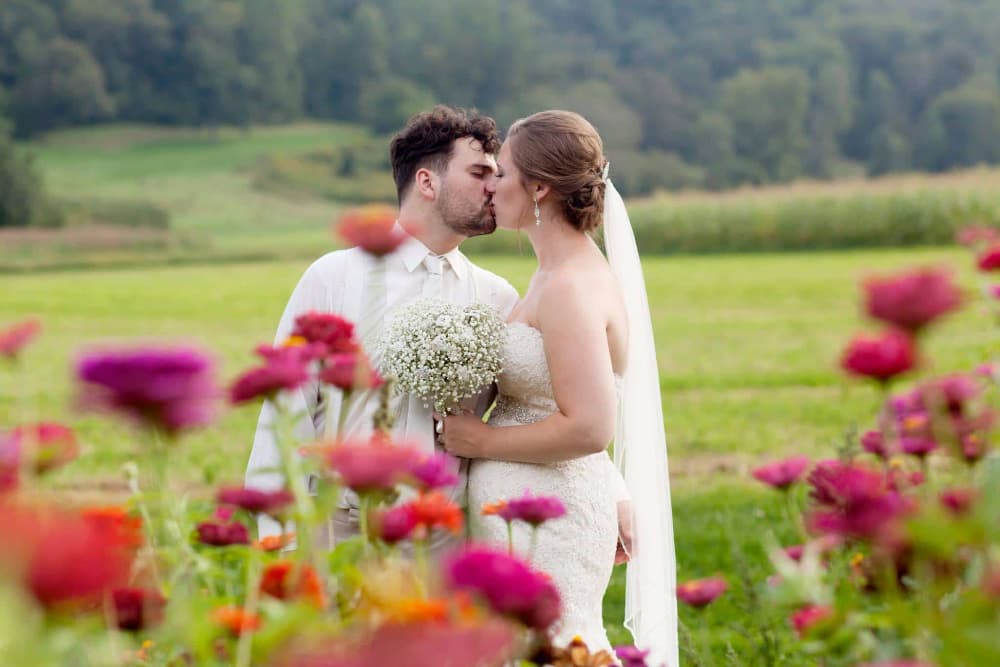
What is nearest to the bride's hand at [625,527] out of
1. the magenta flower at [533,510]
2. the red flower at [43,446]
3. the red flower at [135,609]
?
the magenta flower at [533,510]

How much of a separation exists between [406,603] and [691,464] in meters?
7.69

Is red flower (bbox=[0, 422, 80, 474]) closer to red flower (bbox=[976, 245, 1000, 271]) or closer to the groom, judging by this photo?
red flower (bbox=[976, 245, 1000, 271])

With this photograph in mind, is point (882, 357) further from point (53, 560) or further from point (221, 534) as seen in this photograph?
point (221, 534)

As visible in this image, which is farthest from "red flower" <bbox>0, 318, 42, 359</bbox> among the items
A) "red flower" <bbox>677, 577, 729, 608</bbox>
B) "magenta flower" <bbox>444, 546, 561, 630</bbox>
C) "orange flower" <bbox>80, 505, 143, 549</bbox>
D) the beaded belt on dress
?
the beaded belt on dress

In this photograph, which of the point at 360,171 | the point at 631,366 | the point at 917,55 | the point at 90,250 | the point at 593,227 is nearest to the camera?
the point at 593,227

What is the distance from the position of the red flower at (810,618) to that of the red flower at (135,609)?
0.86m

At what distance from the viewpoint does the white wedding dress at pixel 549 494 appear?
3.84m

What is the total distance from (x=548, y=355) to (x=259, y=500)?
7.03ft

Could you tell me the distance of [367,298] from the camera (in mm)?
4215

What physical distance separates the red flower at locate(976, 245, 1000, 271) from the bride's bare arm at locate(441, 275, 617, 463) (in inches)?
73.2

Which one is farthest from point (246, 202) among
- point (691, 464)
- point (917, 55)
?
point (691, 464)

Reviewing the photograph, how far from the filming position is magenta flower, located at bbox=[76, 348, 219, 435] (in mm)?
1146

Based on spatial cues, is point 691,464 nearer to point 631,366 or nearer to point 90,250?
point 631,366

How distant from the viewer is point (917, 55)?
67.1 meters
